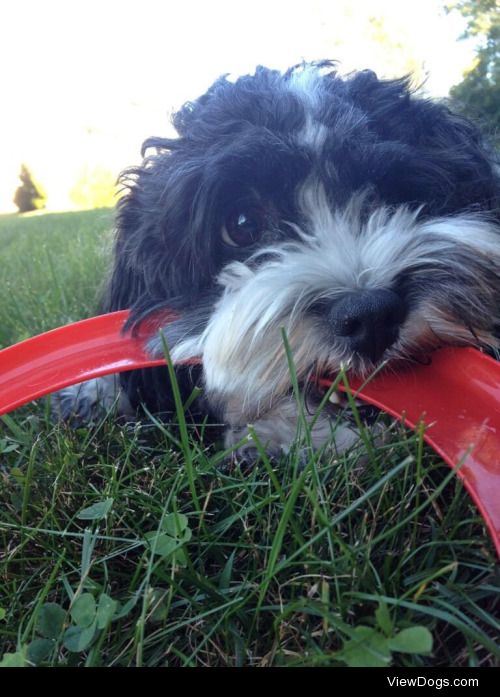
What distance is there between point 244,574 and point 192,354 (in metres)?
0.73

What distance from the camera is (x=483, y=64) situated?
5719 millimetres

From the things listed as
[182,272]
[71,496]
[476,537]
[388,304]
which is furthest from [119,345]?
[476,537]

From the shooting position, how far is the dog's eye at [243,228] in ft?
6.33

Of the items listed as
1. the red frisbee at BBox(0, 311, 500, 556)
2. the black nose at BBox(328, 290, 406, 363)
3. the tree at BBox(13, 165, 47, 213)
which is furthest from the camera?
the tree at BBox(13, 165, 47, 213)

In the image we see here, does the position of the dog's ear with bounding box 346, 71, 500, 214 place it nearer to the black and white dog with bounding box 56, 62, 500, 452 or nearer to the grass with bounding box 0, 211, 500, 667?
the black and white dog with bounding box 56, 62, 500, 452

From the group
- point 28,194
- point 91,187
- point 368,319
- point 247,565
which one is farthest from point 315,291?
point 28,194

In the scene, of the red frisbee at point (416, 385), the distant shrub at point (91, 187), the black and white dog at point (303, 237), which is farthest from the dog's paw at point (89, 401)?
the distant shrub at point (91, 187)

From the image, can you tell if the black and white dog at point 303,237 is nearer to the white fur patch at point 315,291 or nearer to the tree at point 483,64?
the white fur patch at point 315,291

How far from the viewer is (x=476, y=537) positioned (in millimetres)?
1196

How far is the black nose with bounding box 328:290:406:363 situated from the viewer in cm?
145

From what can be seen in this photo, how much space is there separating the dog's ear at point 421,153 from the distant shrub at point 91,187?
16.2 metres

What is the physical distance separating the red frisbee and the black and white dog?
0.06 meters
